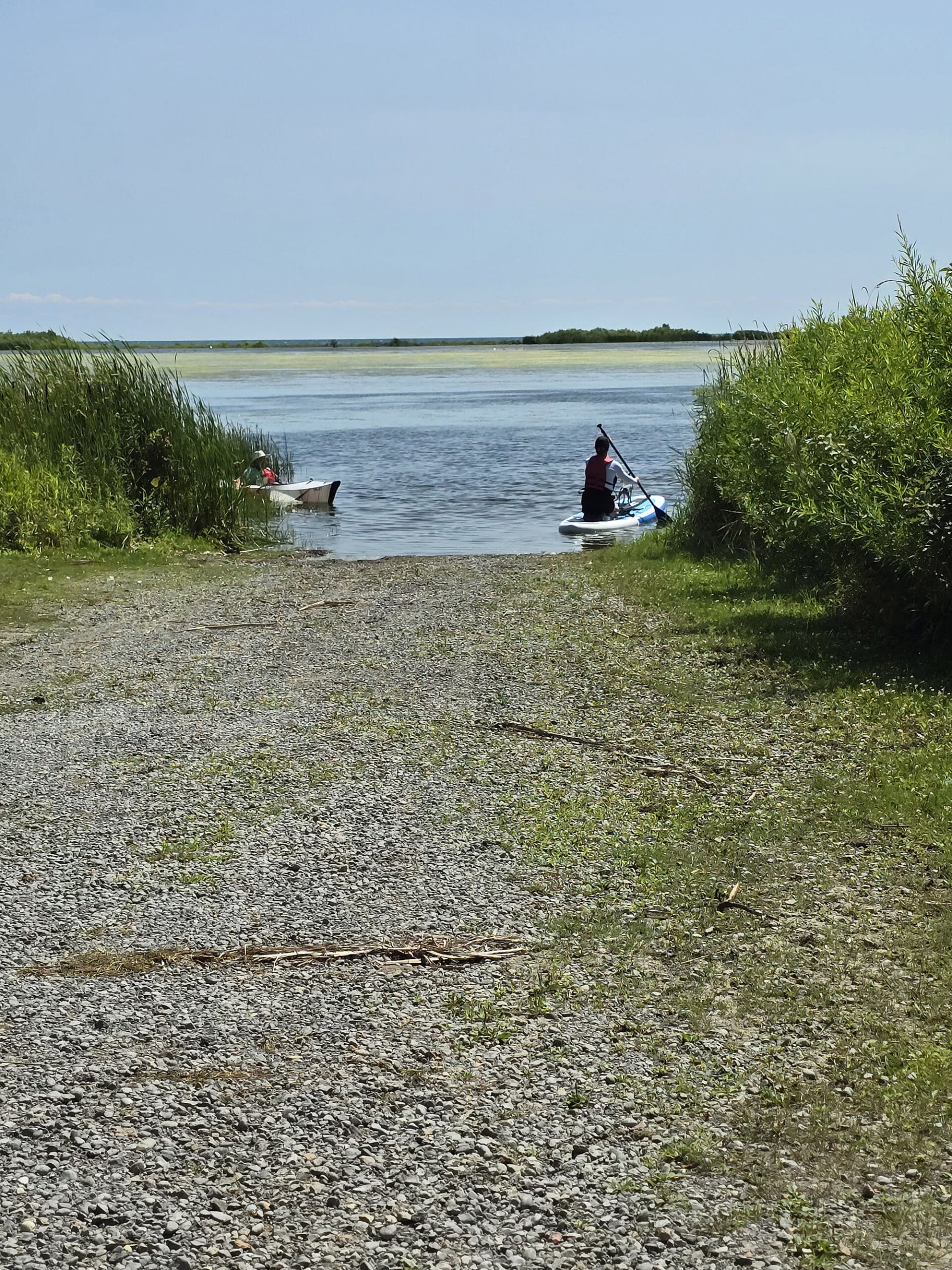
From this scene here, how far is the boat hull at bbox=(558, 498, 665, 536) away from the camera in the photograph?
24.6 metres

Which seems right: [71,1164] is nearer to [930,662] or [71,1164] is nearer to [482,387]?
[930,662]

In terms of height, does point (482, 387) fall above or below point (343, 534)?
above

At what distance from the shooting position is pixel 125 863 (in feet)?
21.7

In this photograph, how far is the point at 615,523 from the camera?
80.9 ft

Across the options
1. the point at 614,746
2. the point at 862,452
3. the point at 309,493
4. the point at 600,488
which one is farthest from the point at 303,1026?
the point at 309,493

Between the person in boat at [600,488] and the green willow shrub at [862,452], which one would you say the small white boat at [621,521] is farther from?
the green willow shrub at [862,452]

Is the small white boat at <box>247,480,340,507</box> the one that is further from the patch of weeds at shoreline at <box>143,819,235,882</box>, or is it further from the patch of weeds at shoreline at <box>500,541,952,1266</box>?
the patch of weeds at shoreline at <box>143,819,235,882</box>

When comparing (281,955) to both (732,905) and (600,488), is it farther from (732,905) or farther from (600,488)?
(600,488)

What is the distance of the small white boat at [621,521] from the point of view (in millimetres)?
24656

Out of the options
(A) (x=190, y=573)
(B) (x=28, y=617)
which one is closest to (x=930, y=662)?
(B) (x=28, y=617)

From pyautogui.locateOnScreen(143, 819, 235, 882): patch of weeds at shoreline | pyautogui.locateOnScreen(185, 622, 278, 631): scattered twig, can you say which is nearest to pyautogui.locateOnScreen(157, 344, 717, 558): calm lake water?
pyautogui.locateOnScreen(185, 622, 278, 631): scattered twig

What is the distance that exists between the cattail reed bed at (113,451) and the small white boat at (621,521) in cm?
663

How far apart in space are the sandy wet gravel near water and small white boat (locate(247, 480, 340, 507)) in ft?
57.5

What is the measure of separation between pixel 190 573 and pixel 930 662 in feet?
36.9
